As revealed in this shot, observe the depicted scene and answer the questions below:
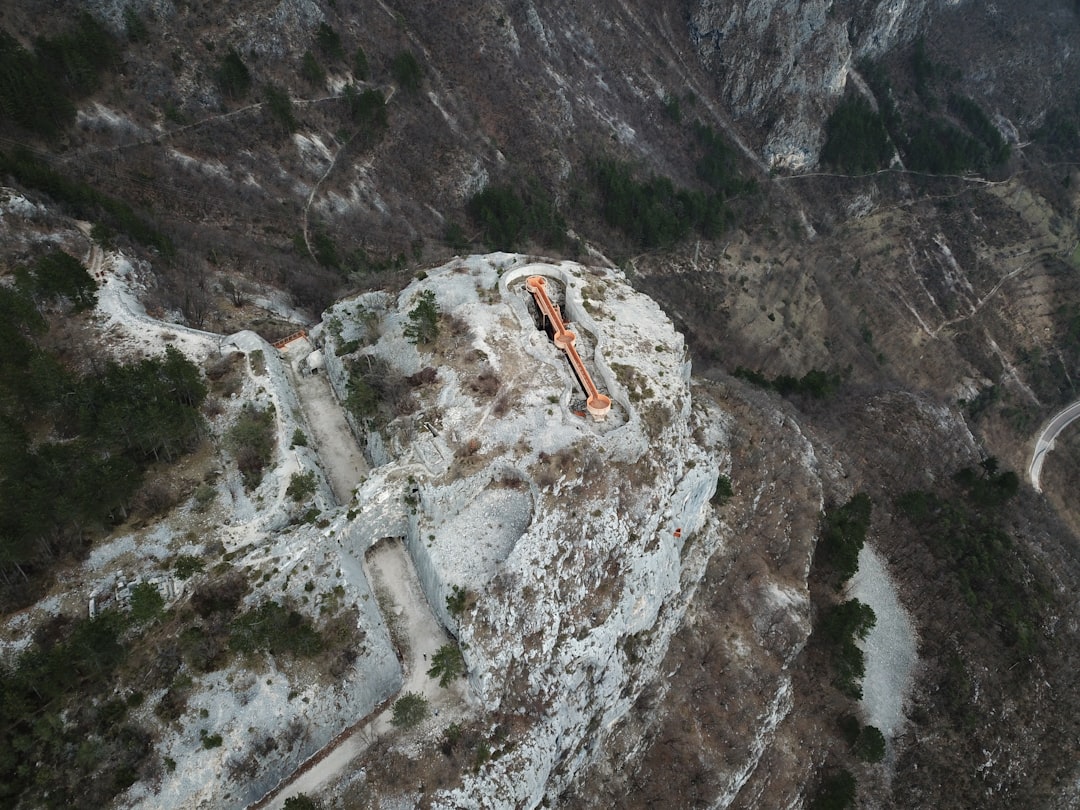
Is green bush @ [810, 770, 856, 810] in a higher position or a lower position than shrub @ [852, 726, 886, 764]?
lower

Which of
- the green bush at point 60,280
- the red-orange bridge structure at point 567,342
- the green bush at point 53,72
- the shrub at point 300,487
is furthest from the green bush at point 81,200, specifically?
the red-orange bridge structure at point 567,342

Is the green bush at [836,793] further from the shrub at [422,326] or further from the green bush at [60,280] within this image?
the green bush at [60,280]

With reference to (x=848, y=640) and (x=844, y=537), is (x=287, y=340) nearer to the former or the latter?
(x=844, y=537)

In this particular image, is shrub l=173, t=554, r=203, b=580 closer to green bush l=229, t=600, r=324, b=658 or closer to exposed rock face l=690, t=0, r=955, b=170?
green bush l=229, t=600, r=324, b=658

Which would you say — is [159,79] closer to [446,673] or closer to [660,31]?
[446,673]

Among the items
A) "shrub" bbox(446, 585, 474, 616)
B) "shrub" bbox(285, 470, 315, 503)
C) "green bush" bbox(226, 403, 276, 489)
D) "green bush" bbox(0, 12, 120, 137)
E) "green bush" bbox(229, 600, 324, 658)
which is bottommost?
"shrub" bbox(446, 585, 474, 616)

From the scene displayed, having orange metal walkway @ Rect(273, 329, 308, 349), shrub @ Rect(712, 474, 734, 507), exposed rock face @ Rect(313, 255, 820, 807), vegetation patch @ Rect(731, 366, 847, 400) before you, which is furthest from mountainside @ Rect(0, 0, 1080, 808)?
shrub @ Rect(712, 474, 734, 507)

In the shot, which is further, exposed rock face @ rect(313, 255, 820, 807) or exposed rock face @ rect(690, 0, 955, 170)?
exposed rock face @ rect(690, 0, 955, 170)

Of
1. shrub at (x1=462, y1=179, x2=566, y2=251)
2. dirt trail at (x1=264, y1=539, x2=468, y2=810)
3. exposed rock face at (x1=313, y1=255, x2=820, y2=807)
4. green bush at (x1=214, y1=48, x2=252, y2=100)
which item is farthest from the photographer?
shrub at (x1=462, y1=179, x2=566, y2=251)
